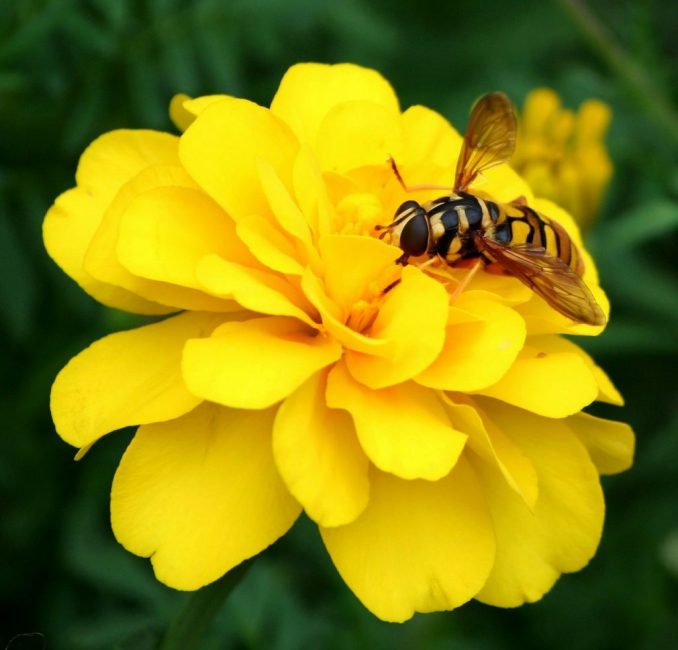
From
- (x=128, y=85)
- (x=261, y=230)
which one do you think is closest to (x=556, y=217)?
(x=261, y=230)

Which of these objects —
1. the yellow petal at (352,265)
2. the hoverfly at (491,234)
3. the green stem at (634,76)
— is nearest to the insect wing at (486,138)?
the hoverfly at (491,234)

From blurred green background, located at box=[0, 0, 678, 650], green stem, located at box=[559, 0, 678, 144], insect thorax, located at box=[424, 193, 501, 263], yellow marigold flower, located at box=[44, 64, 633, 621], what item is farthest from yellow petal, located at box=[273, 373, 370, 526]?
green stem, located at box=[559, 0, 678, 144]

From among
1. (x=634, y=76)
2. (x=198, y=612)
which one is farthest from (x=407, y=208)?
(x=634, y=76)

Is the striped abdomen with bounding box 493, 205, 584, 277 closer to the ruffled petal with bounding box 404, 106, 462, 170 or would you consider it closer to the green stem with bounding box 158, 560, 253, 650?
the ruffled petal with bounding box 404, 106, 462, 170

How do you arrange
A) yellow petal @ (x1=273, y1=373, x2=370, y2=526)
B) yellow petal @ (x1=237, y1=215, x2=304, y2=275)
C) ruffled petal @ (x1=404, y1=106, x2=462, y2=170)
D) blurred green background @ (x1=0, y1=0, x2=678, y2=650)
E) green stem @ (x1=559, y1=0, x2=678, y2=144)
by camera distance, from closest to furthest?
yellow petal @ (x1=273, y1=373, x2=370, y2=526) → yellow petal @ (x1=237, y1=215, x2=304, y2=275) → ruffled petal @ (x1=404, y1=106, x2=462, y2=170) → blurred green background @ (x1=0, y1=0, x2=678, y2=650) → green stem @ (x1=559, y1=0, x2=678, y2=144)

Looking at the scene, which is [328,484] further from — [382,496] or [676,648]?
[676,648]

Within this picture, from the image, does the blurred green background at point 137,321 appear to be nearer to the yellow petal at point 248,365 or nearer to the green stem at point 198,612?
the green stem at point 198,612

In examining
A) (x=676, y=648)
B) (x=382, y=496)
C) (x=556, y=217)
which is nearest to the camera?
(x=382, y=496)
